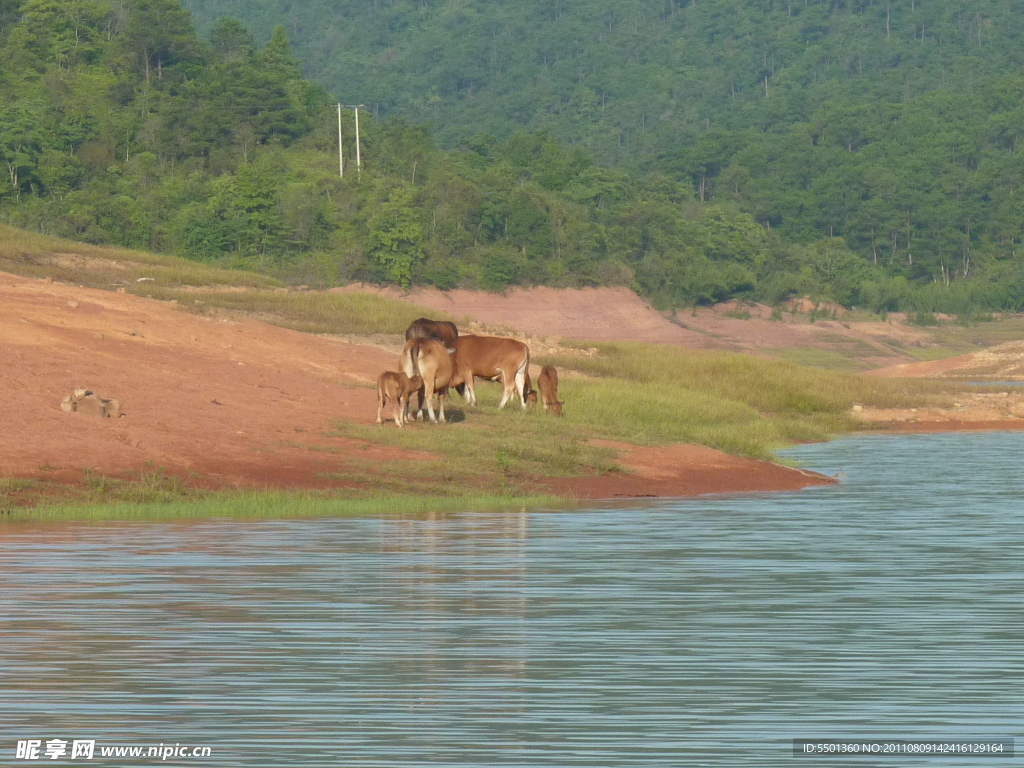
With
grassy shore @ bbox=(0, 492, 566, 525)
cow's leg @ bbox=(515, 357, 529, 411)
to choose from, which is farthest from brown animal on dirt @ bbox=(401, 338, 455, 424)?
grassy shore @ bbox=(0, 492, 566, 525)

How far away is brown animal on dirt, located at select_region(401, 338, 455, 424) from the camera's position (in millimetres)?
27734

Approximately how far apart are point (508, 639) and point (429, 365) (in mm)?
15128

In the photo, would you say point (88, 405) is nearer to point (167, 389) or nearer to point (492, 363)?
point (167, 389)

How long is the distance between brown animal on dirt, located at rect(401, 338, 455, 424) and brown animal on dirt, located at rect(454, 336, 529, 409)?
174 cm

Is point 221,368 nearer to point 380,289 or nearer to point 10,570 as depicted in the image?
point 10,570

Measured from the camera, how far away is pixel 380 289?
8781cm

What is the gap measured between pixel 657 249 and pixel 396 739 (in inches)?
4202

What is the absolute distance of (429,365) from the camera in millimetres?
28016

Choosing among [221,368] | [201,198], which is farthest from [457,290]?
[221,368]

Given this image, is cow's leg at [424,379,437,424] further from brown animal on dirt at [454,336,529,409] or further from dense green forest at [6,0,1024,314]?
dense green forest at [6,0,1024,314]

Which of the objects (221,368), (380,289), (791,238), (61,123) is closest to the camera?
(221,368)

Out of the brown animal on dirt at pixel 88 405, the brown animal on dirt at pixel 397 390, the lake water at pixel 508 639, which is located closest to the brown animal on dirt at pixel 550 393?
the brown animal on dirt at pixel 397 390

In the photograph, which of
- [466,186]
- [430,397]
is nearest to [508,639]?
[430,397]

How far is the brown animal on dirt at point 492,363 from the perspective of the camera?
3036 cm
